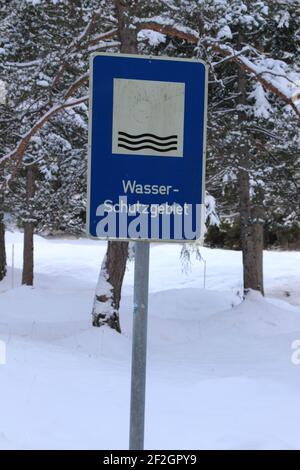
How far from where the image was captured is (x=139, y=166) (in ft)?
8.64

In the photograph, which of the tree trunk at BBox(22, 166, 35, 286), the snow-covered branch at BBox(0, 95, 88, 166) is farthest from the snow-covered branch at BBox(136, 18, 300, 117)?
the tree trunk at BBox(22, 166, 35, 286)

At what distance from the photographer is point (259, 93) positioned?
A: 1348 centimetres

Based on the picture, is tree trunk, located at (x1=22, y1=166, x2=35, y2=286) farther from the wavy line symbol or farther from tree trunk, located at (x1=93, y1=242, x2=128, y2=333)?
the wavy line symbol

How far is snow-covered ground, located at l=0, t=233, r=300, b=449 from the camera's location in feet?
15.0

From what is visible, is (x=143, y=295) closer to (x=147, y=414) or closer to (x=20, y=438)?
(x=20, y=438)

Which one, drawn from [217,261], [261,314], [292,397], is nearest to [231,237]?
[217,261]

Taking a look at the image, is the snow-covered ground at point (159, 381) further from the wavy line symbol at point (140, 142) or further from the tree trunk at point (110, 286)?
Result: the wavy line symbol at point (140, 142)

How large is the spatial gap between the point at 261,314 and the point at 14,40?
815cm

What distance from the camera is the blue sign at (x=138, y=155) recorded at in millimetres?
2631
